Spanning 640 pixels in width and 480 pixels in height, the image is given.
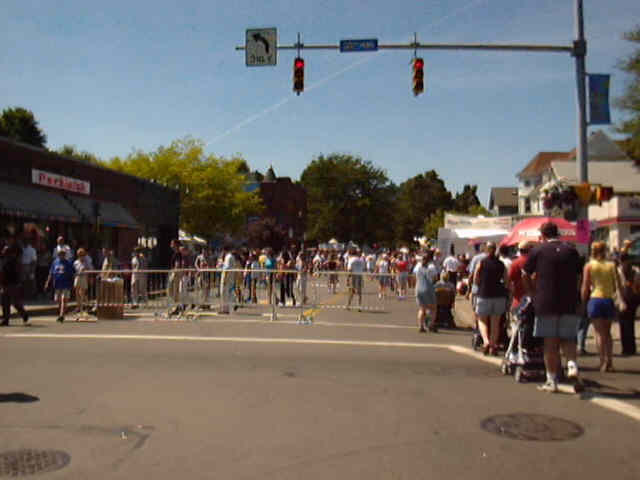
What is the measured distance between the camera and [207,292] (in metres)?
16.1

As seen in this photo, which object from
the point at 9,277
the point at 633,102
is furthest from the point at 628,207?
the point at 9,277

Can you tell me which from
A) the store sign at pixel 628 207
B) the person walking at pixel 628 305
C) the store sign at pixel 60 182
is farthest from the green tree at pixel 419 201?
the person walking at pixel 628 305

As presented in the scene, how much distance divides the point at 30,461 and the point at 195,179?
139ft

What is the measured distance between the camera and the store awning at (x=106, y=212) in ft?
81.0

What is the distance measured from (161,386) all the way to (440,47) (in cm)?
920

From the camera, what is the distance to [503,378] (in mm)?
7934

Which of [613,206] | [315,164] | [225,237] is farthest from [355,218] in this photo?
[613,206]

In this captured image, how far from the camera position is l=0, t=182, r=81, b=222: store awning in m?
19.3

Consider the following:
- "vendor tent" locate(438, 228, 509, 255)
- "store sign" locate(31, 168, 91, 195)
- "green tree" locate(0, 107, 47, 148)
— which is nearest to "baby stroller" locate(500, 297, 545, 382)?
"vendor tent" locate(438, 228, 509, 255)

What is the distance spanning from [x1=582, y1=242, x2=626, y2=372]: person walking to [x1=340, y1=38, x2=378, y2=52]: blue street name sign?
641cm

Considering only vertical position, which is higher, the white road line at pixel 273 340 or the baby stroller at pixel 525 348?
the baby stroller at pixel 525 348

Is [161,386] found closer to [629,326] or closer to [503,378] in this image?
[503,378]

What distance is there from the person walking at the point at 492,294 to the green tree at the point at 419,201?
82.7 meters

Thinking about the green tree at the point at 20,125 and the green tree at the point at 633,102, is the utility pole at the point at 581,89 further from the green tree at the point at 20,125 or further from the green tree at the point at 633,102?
the green tree at the point at 20,125
